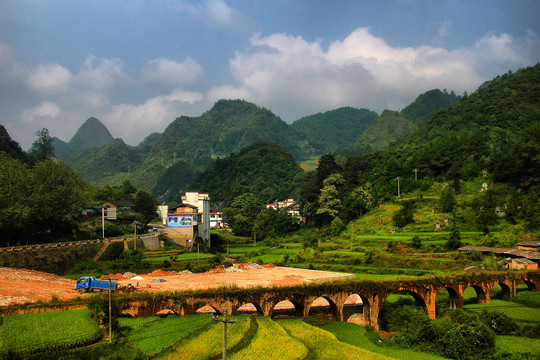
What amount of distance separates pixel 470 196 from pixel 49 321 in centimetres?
5161

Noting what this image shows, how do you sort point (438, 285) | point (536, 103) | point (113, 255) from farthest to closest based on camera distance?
point (536, 103)
point (113, 255)
point (438, 285)

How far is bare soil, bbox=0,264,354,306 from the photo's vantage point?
23.5 m

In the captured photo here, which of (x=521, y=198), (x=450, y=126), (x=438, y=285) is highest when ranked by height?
(x=450, y=126)

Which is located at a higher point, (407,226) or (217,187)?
(217,187)

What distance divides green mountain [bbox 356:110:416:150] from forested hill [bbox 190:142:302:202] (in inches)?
1920

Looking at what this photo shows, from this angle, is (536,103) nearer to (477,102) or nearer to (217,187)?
(477,102)

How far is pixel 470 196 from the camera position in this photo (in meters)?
55.6

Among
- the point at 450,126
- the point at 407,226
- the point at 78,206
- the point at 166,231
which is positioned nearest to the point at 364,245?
the point at 407,226

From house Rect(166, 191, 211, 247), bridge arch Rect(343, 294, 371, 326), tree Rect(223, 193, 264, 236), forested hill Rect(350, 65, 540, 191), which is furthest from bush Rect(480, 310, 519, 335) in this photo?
tree Rect(223, 193, 264, 236)

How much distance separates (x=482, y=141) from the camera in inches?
2739

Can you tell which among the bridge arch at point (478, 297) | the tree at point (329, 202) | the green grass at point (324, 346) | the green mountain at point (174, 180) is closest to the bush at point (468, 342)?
the green grass at point (324, 346)

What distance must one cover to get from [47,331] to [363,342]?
16252mm

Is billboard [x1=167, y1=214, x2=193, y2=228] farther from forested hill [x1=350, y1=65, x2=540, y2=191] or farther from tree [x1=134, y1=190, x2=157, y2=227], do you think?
forested hill [x1=350, y1=65, x2=540, y2=191]

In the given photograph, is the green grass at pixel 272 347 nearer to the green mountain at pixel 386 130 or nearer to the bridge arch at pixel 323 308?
the bridge arch at pixel 323 308
